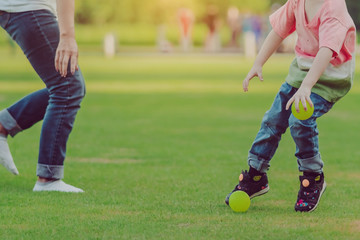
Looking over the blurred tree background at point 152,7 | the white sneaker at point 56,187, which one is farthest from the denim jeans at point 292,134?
the blurred tree background at point 152,7

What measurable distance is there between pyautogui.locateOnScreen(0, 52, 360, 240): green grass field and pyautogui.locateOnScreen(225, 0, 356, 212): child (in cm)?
19

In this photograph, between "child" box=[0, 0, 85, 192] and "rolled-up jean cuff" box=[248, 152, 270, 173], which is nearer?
"rolled-up jean cuff" box=[248, 152, 270, 173]

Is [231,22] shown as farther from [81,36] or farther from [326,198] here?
[326,198]

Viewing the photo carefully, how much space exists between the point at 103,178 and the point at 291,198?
5.18 ft

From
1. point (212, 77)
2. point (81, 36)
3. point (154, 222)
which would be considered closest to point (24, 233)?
point (154, 222)

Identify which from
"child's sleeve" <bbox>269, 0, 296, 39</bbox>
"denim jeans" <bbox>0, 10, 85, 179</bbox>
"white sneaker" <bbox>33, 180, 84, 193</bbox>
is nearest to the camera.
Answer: "child's sleeve" <bbox>269, 0, 296, 39</bbox>

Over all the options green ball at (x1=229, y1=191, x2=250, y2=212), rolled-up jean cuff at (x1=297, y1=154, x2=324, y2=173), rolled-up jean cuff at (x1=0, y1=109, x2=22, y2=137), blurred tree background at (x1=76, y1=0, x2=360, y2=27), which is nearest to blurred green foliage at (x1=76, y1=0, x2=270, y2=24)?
blurred tree background at (x1=76, y1=0, x2=360, y2=27)

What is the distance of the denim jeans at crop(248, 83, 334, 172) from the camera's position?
488cm

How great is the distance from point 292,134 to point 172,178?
1599 millimetres

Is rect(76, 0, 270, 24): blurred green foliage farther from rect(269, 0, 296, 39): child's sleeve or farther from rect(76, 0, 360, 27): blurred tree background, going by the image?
rect(269, 0, 296, 39): child's sleeve

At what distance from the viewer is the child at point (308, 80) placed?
4652 millimetres

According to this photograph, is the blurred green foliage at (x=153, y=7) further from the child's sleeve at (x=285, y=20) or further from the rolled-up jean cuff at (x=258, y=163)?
the rolled-up jean cuff at (x=258, y=163)

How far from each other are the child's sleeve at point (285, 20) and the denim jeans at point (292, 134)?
34 cm

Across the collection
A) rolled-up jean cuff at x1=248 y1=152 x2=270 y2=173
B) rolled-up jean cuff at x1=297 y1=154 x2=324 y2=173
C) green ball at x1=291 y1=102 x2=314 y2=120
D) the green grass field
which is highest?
green ball at x1=291 y1=102 x2=314 y2=120
